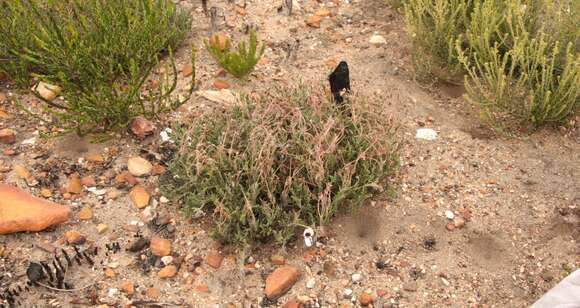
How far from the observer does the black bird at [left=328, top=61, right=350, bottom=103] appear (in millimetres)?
3156

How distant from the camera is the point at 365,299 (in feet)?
9.23

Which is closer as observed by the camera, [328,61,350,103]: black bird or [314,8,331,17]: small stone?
[328,61,350,103]: black bird

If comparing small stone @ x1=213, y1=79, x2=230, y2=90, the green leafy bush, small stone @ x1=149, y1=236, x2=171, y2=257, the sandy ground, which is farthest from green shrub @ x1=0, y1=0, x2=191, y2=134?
the green leafy bush

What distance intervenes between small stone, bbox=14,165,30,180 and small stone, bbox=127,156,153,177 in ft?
1.76

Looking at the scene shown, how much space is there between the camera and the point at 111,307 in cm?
273

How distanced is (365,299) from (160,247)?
1022 millimetres

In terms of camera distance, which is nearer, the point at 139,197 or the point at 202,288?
the point at 202,288

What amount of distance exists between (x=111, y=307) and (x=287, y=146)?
1.10m

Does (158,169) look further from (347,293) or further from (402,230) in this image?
(402,230)

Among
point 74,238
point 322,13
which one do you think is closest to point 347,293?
point 74,238

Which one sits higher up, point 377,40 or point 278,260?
point 377,40

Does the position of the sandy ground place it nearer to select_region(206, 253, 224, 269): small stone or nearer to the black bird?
select_region(206, 253, 224, 269): small stone

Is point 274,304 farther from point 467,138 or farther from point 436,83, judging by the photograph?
point 436,83

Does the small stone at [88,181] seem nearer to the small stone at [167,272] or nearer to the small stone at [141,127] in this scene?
the small stone at [141,127]
